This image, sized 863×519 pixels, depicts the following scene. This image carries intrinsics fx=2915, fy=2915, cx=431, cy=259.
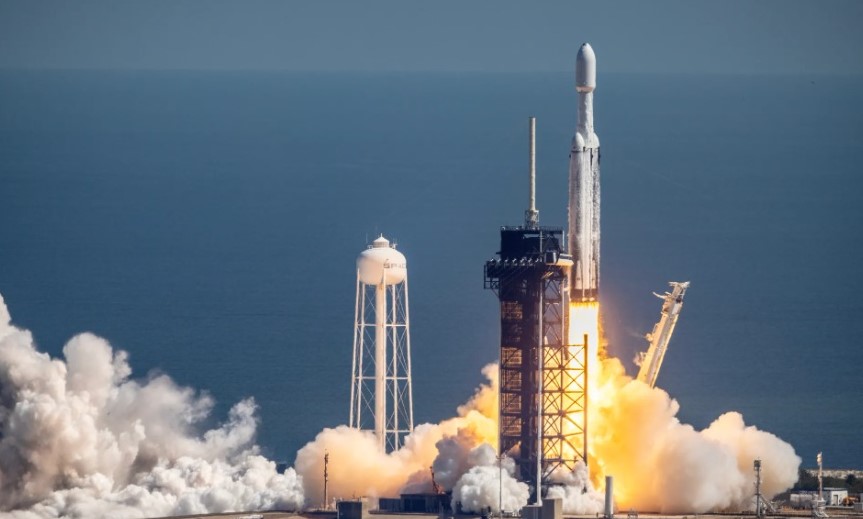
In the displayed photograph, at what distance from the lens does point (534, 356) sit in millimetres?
110625

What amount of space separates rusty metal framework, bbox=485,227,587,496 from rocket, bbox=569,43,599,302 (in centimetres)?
227

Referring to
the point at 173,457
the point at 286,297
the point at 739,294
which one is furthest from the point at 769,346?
the point at 173,457

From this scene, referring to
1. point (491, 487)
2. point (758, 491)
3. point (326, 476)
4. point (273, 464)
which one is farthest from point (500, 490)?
point (273, 464)

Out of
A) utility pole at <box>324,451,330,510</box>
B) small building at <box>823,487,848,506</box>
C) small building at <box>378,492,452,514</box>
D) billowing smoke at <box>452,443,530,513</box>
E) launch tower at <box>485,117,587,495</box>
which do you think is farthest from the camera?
small building at <box>823,487,848,506</box>

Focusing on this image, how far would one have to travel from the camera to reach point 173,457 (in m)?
126

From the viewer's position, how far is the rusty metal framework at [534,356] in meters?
111

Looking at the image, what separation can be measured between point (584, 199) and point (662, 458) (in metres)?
10.6

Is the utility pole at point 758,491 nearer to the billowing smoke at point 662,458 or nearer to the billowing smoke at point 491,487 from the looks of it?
the billowing smoke at point 662,458

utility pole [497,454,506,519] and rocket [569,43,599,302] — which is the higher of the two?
rocket [569,43,599,302]

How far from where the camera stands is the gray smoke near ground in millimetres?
119750

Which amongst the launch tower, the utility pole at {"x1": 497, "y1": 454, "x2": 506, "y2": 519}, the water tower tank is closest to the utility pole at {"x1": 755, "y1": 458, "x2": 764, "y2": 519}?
the launch tower

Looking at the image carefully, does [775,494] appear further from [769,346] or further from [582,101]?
[769,346]

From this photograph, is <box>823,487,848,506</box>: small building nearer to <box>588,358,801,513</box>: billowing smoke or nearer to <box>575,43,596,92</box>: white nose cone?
<box>588,358,801,513</box>: billowing smoke

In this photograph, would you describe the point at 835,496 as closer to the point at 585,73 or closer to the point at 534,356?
the point at 534,356
